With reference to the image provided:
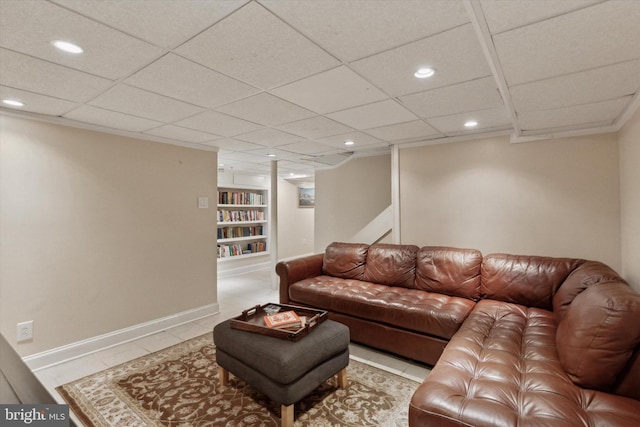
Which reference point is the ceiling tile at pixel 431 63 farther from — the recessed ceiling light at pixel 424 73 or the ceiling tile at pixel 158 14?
the ceiling tile at pixel 158 14

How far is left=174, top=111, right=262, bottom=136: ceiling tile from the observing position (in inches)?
106

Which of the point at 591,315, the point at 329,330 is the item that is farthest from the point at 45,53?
the point at 591,315

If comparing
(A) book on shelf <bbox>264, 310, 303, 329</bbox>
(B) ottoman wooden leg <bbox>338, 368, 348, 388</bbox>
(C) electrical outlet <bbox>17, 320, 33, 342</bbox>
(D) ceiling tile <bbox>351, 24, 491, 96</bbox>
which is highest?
(D) ceiling tile <bbox>351, 24, 491, 96</bbox>

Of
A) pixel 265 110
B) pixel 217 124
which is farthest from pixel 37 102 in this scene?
pixel 265 110

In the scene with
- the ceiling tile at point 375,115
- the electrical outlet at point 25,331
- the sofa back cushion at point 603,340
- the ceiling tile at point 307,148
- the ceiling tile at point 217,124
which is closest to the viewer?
the sofa back cushion at point 603,340

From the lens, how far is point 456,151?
138 inches

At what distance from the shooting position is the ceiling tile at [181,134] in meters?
3.10

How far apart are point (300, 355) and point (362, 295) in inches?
50.7

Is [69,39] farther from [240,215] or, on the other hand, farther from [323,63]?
[240,215]

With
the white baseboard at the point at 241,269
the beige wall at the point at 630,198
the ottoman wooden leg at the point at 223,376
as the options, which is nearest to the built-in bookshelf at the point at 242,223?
the white baseboard at the point at 241,269

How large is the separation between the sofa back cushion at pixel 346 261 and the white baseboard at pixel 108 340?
1663mm

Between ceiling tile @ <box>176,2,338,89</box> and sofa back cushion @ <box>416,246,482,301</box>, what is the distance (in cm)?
228

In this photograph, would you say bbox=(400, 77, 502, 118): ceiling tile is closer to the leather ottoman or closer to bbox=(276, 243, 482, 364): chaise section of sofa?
bbox=(276, 243, 482, 364): chaise section of sofa
